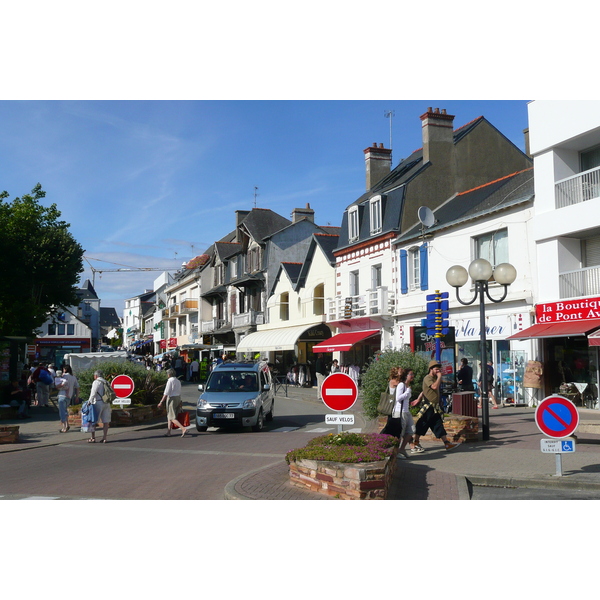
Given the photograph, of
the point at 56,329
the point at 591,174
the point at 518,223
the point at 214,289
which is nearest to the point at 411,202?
the point at 518,223

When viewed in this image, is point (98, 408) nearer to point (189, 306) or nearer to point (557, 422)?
point (557, 422)

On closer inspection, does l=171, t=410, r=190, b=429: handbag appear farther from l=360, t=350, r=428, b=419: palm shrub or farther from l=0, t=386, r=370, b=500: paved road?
l=360, t=350, r=428, b=419: palm shrub

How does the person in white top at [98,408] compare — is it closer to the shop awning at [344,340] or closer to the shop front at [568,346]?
the shop front at [568,346]

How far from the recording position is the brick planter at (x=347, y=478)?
7.30 metres

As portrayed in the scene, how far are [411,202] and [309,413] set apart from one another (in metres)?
11.7

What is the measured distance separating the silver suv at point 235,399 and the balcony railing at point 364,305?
11255 mm

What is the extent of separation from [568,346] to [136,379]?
42.0ft

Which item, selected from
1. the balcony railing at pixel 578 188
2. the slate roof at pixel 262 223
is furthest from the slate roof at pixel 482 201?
the slate roof at pixel 262 223

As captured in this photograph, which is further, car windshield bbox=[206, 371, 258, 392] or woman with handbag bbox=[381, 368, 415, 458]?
car windshield bbox=[206, 371, 258, 392]

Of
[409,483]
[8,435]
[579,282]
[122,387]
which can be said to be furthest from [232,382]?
[579,282]

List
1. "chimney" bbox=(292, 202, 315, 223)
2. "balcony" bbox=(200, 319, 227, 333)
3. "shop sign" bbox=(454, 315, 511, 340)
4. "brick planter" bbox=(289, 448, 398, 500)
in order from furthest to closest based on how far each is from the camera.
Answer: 1. "balcony" bbox=(200, 319, 227, 333)
2. "chimney" bbox=(292, 202, 315, 223)
3. "shop sign" bbox=(454, 315, 511, 340)
4. "brick planter" bbox=(289, 448, 398, 500)

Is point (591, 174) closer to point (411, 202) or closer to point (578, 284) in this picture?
point (578, 284)

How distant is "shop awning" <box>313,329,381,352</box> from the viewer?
97.5 ft

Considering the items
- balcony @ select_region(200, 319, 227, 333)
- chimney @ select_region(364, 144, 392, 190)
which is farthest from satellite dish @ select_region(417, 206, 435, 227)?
balcony @ select_region(200, 319, 227, 333)
